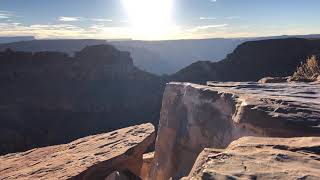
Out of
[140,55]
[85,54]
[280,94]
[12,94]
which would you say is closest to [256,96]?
[280,94]

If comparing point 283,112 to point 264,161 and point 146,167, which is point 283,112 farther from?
point 146,167

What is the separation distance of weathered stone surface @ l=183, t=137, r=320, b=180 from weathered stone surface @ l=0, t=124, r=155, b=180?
4.09 metres

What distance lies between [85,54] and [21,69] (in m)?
10.6

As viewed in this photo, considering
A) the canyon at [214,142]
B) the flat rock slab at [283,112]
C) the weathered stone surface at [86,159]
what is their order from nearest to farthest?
the canyon at [214,142], the flat rock slab at [283,112], the weathered stone surface at [86,159]

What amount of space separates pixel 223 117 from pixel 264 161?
3468 millimetres

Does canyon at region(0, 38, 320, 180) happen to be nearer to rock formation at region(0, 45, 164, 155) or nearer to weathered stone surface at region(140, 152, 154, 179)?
weathered stone surface at region(140, 152, 154, 179)

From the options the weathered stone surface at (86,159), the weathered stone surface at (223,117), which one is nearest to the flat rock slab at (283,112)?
the weathered stone surface at (223,117)

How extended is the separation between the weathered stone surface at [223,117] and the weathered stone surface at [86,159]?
893mm

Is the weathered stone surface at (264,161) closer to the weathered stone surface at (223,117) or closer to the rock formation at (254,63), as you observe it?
the weathered stone surface at (223,117)

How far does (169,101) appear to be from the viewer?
11.8m

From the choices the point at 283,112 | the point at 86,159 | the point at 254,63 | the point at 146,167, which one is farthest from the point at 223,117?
the point at 254,63

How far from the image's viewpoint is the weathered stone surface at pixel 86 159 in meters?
9.40

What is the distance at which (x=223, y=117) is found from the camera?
8.75 m

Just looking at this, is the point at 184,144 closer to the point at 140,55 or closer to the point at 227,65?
the point at 227,65
